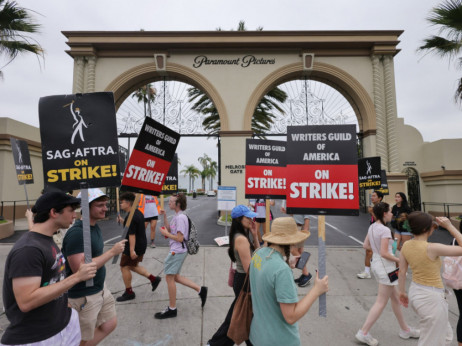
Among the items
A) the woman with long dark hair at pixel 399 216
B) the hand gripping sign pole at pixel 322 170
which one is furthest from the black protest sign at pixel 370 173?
the hand gripping sign pole at pixel 322 170

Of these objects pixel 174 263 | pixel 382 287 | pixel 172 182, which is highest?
pixel 172 182

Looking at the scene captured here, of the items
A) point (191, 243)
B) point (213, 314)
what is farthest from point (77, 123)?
point (213, 314)

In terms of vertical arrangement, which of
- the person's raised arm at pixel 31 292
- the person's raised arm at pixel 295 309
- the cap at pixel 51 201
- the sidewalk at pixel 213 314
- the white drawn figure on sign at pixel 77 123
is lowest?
the sidewalk at pixel 213 314

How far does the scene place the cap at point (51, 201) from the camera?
6.04 feet

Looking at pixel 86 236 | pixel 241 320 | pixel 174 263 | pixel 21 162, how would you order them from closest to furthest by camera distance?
pixel 241 320, pixel 86 236, pixel 174 263, pixel 21 162

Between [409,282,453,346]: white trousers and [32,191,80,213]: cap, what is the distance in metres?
3.34

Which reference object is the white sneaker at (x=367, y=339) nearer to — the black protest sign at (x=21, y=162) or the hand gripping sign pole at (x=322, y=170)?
the hand gripping sign pole at (x=322, y=170)

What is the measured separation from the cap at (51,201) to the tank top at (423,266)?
3.25 meters

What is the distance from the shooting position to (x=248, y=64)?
43.5 feet

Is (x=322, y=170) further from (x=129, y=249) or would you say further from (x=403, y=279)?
(x=129, y=249)

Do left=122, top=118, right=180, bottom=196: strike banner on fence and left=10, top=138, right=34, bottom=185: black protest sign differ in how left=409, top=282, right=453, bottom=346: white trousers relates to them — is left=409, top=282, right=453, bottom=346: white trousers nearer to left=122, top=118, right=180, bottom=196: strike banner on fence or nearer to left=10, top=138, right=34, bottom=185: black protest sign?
left=122, top=118, right=180, bottom=196: strike banner on fence

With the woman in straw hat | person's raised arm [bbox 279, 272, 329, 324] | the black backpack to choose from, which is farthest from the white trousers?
the black backpack

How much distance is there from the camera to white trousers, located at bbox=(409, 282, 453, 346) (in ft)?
8.02

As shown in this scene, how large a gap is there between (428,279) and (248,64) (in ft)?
41.7
